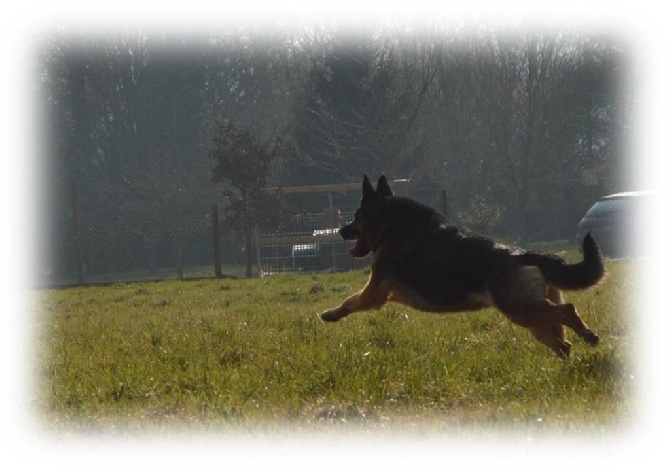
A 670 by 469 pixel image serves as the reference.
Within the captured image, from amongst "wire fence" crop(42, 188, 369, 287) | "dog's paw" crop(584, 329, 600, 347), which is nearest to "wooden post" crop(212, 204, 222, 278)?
"wire fence" crop(42, 188, 369, 287)

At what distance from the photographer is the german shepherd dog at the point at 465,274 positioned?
24.2 feet

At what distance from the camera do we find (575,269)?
24.6 ft

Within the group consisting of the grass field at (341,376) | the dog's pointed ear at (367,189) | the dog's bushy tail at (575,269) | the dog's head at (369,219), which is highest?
the dog's pointed ear at (367,189)

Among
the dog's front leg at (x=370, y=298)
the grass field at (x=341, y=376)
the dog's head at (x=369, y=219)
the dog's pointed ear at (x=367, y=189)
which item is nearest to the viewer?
the grass field at (x=341, y=376)

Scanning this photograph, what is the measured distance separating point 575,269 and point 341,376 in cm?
204

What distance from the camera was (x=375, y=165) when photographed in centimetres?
4253

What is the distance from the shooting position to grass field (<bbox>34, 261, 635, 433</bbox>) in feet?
17.9

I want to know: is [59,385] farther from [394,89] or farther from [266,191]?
[394,89]

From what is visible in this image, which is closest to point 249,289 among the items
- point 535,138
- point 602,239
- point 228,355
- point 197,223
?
point 228,355

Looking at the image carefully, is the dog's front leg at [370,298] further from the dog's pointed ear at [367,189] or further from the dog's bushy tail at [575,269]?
the dog's bushy tail at [575,269]

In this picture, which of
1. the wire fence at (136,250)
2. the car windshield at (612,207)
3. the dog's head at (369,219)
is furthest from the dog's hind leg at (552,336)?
the wire fence at (136,250)

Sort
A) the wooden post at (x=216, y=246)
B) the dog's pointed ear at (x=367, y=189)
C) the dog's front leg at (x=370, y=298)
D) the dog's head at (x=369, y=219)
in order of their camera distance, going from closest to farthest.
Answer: the dog's front leg at (x=370, y=298)
the dog's head at (x=369, y=219)
the dog's pointed ear at (x=367, y=189)
the wooden post at (x=216, y=246)

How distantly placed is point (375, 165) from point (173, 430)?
37.4 meters

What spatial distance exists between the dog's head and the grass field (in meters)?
0.73
